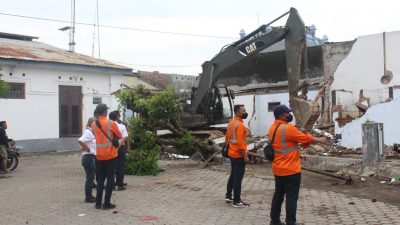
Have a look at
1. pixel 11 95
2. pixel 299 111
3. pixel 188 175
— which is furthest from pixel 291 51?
pixel 11 95

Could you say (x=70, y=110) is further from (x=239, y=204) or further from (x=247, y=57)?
(x=239, y=204)

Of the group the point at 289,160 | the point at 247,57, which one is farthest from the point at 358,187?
the point at 247,57

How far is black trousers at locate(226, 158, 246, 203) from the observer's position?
305 inches

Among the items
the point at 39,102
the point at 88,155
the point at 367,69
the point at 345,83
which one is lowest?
the point at 88,155

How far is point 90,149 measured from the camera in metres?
8.68

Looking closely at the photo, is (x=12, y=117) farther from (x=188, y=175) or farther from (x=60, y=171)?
(x=188, y=175)

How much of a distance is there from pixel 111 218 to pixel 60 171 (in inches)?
303

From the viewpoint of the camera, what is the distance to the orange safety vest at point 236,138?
25.9 ft

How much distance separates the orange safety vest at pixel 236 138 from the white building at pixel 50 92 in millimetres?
15111

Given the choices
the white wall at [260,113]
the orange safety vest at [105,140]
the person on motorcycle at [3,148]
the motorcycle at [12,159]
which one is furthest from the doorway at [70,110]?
the orange safety vest at [105,140]

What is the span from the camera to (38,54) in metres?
23.0

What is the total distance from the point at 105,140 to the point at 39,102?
1557 centimetres

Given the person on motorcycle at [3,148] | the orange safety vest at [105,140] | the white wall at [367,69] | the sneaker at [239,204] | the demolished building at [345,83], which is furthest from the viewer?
the white wall at [367,69]

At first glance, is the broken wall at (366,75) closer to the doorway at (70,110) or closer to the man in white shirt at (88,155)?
the doorway at (70,110)
